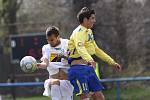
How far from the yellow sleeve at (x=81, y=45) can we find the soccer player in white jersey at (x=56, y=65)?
1.73 ft

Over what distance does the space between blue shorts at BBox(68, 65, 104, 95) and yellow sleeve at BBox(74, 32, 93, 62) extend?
15.8 inches

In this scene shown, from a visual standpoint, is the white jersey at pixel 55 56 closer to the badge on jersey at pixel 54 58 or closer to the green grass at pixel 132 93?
the badge on jersey at pixel 54 58

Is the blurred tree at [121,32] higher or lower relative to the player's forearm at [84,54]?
higher

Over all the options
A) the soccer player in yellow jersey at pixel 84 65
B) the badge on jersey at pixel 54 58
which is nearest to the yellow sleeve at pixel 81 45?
the soccer player in yellow jersey at pixel 84 65

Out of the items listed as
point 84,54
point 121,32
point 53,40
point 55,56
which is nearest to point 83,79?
Answer: point 84,54

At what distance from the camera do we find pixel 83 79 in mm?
9508

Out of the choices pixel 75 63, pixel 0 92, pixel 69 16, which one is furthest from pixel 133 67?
pixel 75 63

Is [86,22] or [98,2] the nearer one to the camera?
[86,22]

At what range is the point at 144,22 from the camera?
23.6 metres

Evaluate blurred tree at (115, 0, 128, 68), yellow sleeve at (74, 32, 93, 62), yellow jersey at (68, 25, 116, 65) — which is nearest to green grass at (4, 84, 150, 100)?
yellow jersey at (68, 25, 116, 65)

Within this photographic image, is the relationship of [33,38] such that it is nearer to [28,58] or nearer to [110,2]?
[110,2]

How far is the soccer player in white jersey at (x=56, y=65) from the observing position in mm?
9789

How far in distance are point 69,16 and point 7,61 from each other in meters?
4.03

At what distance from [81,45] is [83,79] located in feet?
2.05
